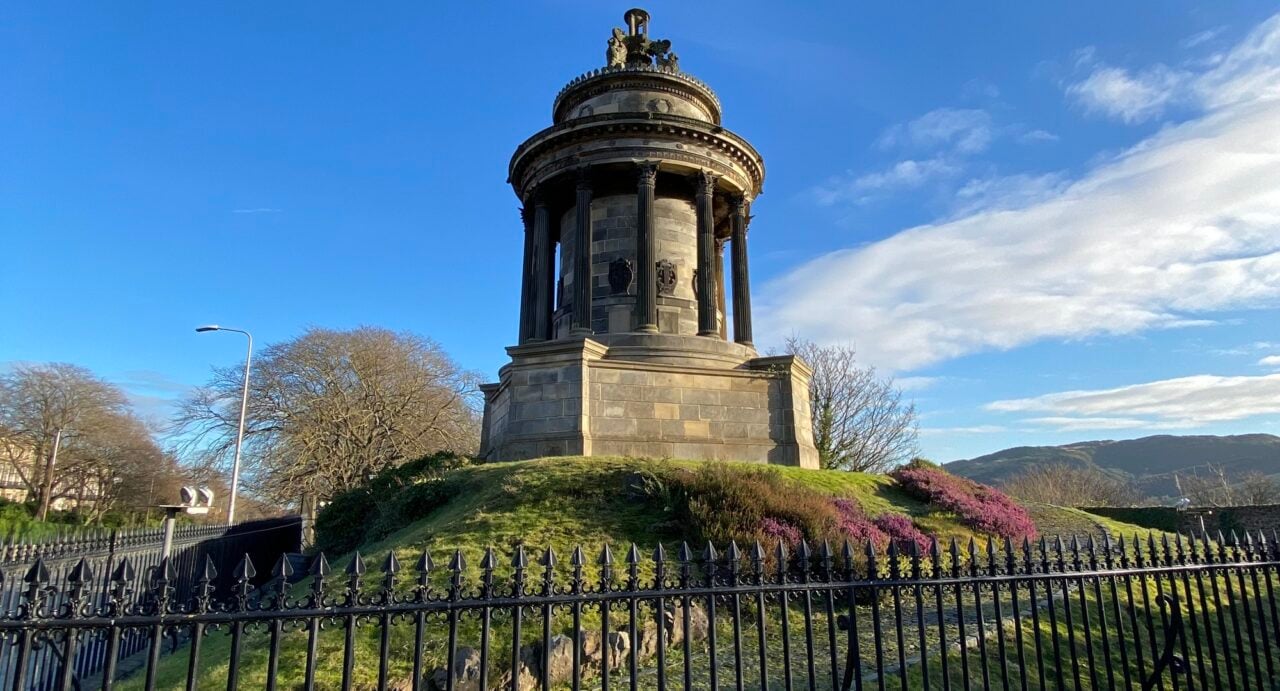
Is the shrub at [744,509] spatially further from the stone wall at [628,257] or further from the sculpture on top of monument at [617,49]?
the sculpture on top of monument at [617,49]

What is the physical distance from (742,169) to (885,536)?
12.6m

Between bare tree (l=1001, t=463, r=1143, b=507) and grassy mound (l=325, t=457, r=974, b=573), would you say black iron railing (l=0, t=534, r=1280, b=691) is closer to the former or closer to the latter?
grassy mound (l=325, t=457, r=974, b=573)

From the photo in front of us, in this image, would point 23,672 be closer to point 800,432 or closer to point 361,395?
point 800,432

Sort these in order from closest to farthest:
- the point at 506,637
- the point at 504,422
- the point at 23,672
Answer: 1. the point at 23,672
2. the point at 506,637
3. the point at 504,422

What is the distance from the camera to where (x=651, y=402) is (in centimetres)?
1698

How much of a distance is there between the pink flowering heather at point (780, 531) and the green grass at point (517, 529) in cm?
96

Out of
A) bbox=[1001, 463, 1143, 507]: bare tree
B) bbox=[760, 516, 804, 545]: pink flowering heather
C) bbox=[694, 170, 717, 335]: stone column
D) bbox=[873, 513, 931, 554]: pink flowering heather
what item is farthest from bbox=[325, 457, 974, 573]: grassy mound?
bbox=[1001, 463, 1143, 507]: bare tree

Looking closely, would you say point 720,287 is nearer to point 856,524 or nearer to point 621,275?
point 621,275

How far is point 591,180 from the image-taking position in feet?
64.8

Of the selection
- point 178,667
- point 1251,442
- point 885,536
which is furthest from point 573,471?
A: point 1251,442

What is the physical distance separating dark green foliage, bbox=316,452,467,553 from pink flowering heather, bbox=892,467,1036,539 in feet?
31.4

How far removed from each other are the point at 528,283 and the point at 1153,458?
675 ft

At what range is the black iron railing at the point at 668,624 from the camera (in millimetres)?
3512

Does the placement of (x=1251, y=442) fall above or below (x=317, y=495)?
above
